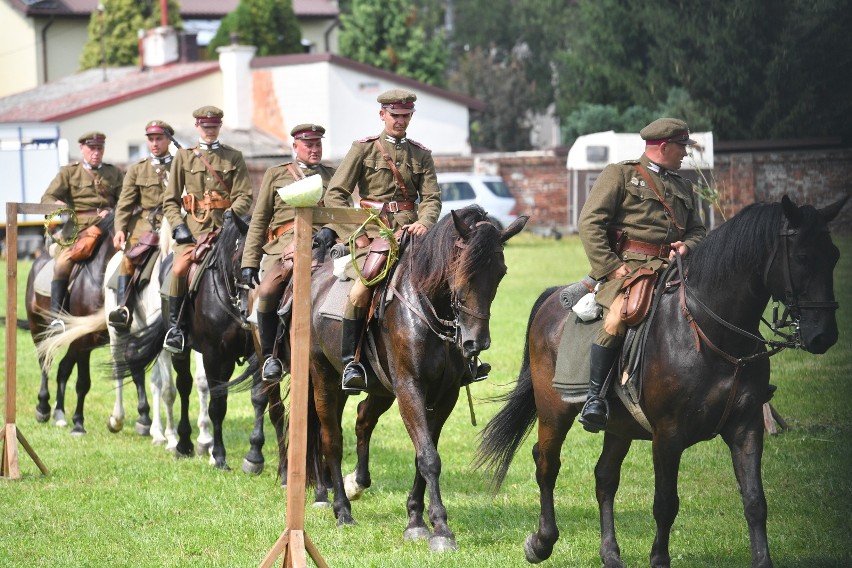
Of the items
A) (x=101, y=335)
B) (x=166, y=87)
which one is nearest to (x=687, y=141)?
(x=101, y=335)

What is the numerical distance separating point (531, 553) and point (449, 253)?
6.28 ft

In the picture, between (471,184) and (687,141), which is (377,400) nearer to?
(687,141)

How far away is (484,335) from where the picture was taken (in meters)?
7.95

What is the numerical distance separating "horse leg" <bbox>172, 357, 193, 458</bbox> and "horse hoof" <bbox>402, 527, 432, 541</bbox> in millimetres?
3944

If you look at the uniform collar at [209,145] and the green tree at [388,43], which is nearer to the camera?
the uniform collar at [209,145]

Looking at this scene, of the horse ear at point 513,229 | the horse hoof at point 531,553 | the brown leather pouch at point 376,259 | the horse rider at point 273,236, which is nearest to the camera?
the horse hoof at point 531,553

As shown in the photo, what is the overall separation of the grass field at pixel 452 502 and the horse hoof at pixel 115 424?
0.13m

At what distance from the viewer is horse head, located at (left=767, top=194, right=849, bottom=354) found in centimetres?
677

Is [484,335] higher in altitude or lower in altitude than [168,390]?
higher

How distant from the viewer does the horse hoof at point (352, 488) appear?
9945 mm

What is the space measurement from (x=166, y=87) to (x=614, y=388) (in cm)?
3564

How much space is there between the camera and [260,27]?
1946 inches

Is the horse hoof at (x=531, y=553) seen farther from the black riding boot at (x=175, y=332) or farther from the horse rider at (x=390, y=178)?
the black riding boot at (x=175, y=332)

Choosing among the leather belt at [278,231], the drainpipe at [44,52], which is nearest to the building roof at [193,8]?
the drainpipe at [44,52]
